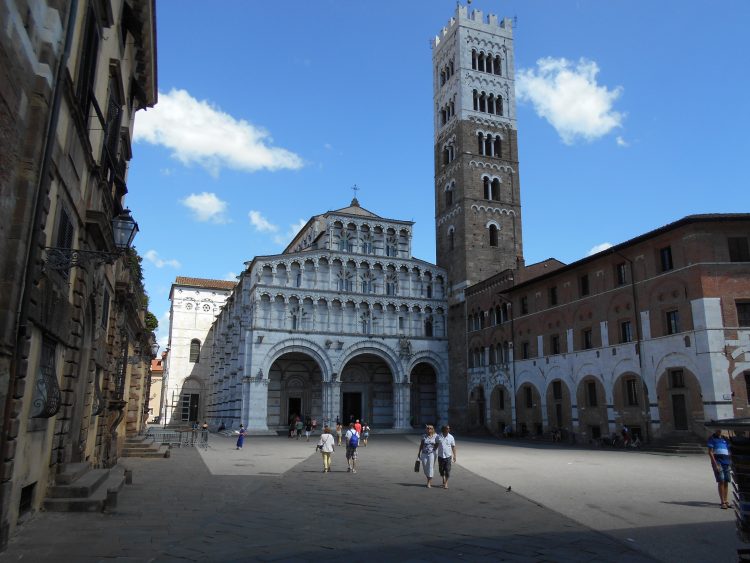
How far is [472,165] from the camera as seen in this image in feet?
164

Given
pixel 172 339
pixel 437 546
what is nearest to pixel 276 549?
pixel 437 546

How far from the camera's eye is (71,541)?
7.59 m

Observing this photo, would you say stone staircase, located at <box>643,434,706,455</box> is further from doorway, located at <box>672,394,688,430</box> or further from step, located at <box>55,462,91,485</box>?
step, located at <box>55,462,91,485</box>

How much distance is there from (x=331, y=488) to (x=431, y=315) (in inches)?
1386

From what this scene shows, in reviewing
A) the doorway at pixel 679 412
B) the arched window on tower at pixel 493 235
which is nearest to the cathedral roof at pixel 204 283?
the arched window on tower at pixel 493 235

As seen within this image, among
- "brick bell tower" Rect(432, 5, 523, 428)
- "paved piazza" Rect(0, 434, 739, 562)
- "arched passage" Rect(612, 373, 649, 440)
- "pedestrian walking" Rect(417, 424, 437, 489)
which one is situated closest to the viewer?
"paved piazza" Rect(0, 434, 739, 562)

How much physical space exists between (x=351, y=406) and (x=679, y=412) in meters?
27.7

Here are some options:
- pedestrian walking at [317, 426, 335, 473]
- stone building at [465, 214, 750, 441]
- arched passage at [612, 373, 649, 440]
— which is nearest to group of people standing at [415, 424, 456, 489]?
pedestrian walking at [317, 426, 335, 473]

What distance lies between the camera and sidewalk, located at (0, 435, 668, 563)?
764cm

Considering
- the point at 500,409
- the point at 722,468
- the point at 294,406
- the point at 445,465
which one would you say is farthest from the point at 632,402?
the point at 294,406

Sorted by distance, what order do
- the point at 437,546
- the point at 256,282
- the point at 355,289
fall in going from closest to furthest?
the point at 437,546, the point at 256,282, the point at 355,289

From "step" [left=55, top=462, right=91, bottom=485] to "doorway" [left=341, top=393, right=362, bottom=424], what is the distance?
37.2 m

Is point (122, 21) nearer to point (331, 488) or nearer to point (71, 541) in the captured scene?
point (71, 541)

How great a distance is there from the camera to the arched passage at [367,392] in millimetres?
48625
